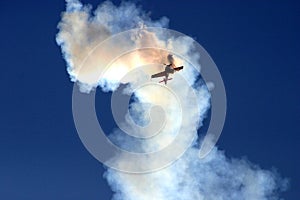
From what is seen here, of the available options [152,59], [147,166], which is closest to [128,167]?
[147,166]

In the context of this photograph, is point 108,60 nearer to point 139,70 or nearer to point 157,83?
point 139,70

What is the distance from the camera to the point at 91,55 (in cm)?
9531

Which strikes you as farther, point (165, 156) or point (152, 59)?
point (165, 156)

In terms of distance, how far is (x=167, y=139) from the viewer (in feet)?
351

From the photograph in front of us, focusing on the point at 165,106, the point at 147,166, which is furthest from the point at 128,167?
the point at 165,106

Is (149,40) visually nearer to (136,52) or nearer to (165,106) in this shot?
(136,52)

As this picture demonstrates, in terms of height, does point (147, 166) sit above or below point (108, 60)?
below

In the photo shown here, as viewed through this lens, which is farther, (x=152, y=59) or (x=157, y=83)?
(x=157, y=83)

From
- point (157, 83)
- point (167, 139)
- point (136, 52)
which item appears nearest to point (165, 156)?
point (167, 139)

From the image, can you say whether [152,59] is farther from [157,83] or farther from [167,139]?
[167,139]

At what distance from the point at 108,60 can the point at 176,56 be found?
12.4 metres

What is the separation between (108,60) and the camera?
9488cm

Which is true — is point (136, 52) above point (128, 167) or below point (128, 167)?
→ above

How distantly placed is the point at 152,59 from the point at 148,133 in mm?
13736
